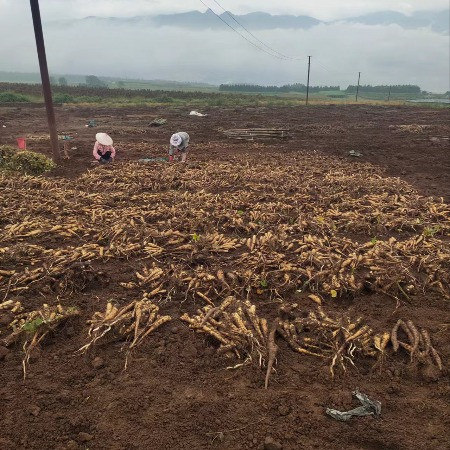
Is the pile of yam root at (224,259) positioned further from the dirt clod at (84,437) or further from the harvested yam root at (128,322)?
the dirt clod at (84,437)

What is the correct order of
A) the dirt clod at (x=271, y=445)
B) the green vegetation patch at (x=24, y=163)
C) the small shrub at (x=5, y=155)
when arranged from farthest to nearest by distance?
1. the small shrub at (x=5, y=155)
2. the green vegetation patch at (x=24, y=163)
3. the dirt clod at (x=271, y=445)

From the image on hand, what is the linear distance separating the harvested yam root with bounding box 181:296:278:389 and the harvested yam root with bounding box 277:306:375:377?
21 cm

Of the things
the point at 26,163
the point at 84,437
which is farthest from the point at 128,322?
the point at 26,163

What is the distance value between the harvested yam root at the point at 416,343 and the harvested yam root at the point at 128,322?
2253mm

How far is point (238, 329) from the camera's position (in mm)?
3623

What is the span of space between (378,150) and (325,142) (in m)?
2.73

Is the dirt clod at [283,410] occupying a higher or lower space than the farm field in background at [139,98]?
lower

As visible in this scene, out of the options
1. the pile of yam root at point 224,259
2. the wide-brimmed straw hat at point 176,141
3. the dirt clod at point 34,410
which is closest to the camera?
the dirt clod at point 34,410

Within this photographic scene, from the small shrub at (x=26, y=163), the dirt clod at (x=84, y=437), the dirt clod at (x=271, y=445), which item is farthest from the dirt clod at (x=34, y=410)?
the small shrub at (x=26, y=163)

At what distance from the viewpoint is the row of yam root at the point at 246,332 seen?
346 cm

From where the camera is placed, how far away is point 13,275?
178 inches

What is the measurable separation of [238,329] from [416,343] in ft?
5.46

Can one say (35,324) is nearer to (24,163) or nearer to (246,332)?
(246,332)

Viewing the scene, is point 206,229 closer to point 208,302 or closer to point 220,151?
point 208,302
